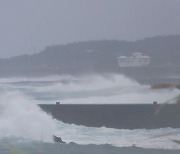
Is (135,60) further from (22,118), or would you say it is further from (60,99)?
(22,118)

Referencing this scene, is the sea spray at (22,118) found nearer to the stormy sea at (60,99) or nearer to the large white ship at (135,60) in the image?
the stormy sea at (60,99)

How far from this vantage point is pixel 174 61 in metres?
13.0

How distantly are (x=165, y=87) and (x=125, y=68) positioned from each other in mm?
12116

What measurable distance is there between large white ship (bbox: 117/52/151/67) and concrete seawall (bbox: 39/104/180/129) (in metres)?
1.05

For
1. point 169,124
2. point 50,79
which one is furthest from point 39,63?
point 169,124

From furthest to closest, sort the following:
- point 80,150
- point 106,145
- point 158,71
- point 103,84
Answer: point 103,84 < point 158,71 < point 106,145 < point 80,150

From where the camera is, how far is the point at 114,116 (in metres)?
11.6

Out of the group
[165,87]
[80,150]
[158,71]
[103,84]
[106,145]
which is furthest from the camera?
[103,84]

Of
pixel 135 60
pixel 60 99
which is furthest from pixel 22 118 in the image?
pixel 135 60

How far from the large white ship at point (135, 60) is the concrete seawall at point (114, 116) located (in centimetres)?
105

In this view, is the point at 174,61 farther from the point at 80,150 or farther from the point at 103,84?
the point at 80,150

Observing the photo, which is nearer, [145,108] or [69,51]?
[145,108]

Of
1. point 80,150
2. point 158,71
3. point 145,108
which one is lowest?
point 80,150

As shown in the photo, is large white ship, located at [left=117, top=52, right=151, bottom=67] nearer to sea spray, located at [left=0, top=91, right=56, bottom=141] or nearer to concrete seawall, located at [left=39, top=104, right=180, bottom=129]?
concrete seawall, located at [left=39, top=104, right=180, bottom=129]
